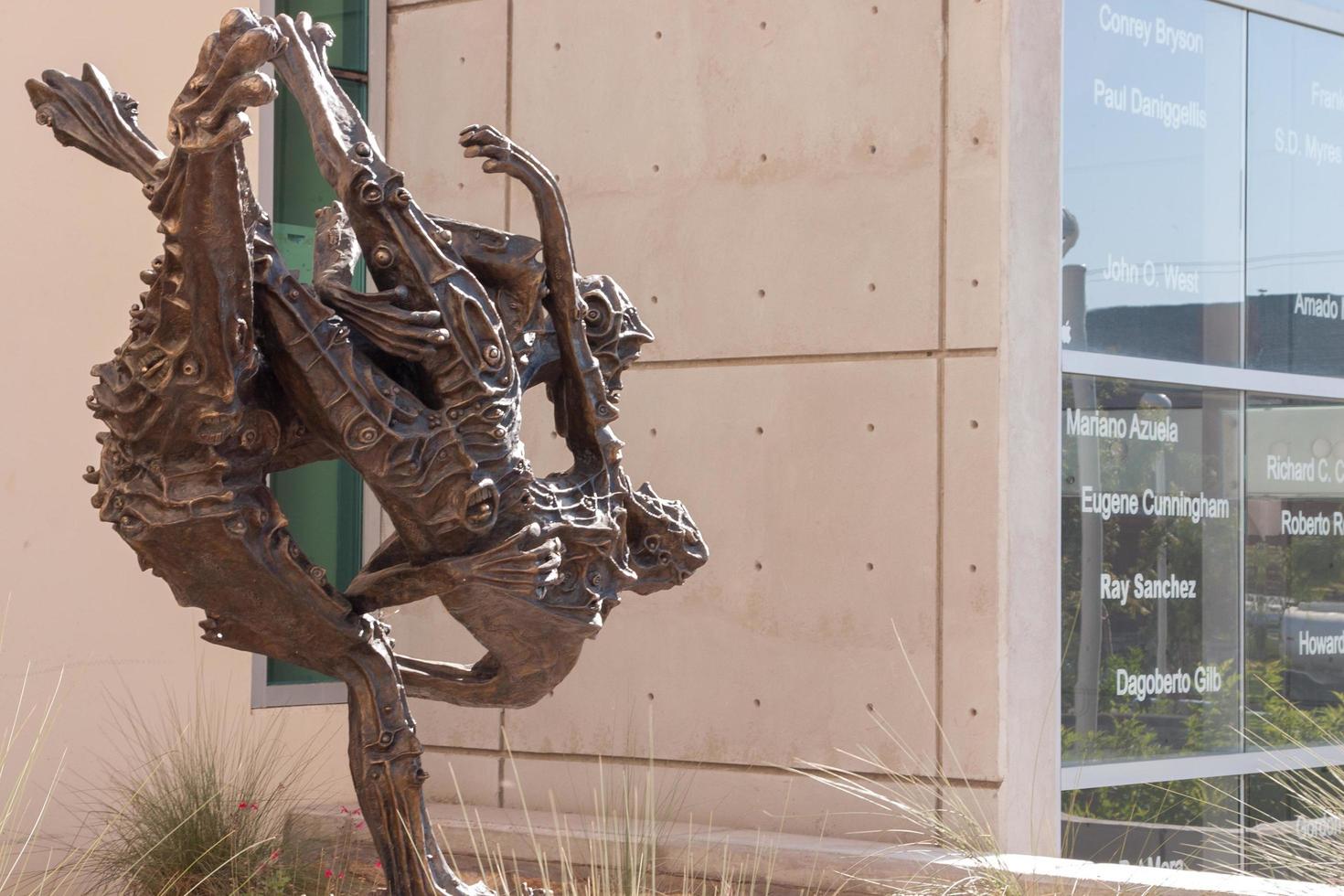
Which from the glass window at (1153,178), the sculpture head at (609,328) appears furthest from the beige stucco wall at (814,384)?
the sculpture head at (609,328)

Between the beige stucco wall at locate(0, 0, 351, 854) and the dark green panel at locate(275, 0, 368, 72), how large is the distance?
108cm

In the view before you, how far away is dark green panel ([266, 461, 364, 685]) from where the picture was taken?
7207 millimetres

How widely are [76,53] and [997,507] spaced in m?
3.94

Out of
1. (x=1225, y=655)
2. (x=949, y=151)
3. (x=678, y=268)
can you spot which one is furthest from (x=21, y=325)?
(x=1225, y=655)

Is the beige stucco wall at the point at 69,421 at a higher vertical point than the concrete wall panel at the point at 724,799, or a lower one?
higher

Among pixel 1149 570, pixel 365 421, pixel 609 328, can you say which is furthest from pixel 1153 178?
pixel 365 421

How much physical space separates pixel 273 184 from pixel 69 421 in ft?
5.13

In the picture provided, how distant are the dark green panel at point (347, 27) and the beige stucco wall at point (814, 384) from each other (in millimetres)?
633

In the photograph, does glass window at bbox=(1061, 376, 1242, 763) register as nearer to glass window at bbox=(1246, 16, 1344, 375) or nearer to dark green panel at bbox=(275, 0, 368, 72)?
glass window at bbox=(1246, 16, 1344, 375)

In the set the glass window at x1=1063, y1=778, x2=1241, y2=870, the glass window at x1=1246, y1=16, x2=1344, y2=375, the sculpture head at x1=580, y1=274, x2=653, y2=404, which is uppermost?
the glass window at x1=1246, y1=16, x2=1344, y2=375

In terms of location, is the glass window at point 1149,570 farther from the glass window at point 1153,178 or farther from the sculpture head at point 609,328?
the sculpture head at point 609,328

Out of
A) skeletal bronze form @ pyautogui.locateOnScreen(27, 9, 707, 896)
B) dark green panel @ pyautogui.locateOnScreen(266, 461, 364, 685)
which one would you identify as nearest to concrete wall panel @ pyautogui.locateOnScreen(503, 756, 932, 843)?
dark green panel @ pyautogui.locateOnScreen(266, 461, 364, 685)

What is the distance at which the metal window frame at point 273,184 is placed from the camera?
6.79 metres

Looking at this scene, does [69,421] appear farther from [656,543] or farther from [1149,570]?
[1149,570]
